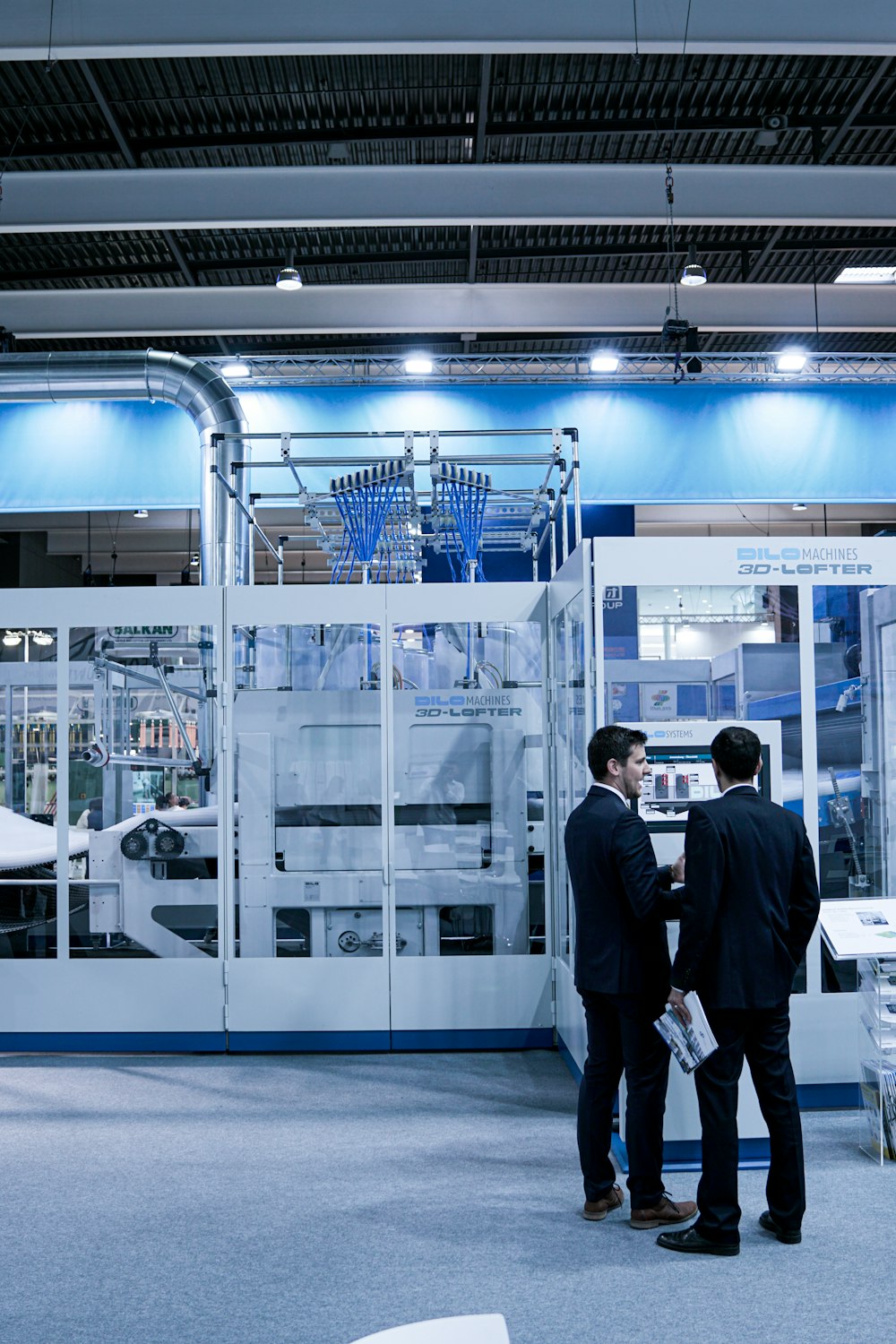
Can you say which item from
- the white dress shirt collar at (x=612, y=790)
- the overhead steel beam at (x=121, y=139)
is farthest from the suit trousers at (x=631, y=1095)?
the overhead steel beam at (x=121, y=139)

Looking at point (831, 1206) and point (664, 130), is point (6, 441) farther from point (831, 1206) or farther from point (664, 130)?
point (831, 1206)

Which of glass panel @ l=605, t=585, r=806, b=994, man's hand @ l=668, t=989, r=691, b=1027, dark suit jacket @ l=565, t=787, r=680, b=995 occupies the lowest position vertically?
A: man's hand @ l=668, t=989, r=691, b=1027

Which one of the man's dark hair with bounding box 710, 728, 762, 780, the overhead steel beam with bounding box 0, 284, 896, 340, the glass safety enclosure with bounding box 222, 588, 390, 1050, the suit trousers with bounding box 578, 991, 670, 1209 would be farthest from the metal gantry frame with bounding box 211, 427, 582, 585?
the suit trousers with bounding box 578, 991, 670, 1209

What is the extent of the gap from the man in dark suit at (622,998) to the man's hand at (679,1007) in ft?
0.40

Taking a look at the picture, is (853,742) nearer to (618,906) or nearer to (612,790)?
(612,790)

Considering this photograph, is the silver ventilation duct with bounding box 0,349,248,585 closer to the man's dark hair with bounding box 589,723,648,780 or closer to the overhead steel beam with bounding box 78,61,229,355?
the overhead steel beam with bounding box 78,61,229,355

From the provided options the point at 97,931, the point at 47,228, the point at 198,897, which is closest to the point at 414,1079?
the point at 198,897

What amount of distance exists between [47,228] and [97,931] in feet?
14.0

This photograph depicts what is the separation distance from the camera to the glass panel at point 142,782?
585cm

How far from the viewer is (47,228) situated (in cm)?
698

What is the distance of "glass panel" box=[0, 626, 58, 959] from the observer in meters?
5.94

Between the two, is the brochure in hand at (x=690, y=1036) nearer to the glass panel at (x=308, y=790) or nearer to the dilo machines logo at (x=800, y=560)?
the dilo machines logo at (x=800, y=560)

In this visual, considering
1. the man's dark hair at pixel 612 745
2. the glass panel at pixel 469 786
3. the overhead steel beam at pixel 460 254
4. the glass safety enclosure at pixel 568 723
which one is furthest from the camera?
the overhead steel beam at pixel 460 254

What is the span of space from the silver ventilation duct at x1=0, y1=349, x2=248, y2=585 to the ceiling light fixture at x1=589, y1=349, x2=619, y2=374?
9.23 ft
